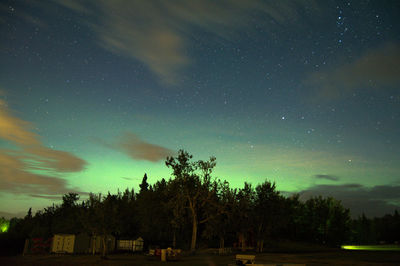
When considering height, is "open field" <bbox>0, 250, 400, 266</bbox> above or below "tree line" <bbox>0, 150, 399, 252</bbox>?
below

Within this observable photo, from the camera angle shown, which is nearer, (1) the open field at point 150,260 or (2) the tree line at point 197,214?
(1) the open field at point 150,260

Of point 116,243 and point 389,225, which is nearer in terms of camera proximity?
point 116,243

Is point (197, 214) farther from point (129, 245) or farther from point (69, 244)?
point (69, 244)

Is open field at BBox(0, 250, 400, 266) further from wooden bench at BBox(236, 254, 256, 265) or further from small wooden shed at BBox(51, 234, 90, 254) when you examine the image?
wooden bench at BBox(236, 254, 256, 265)

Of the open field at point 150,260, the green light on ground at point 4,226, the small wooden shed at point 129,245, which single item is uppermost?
the green light on ground at point 4,226

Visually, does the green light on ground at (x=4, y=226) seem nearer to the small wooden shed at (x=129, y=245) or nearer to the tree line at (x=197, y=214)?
the tree line at (x=197, y=214)

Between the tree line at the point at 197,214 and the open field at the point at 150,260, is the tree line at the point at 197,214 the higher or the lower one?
the higher one

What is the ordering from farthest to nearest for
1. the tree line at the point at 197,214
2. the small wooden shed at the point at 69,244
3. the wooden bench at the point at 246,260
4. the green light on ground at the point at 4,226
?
the green light on ground at the point at 4,226 → the tree line at the point at 197,214 → the small wooden shed at the point at 69,244 → the wooden bench at the point at 246,260

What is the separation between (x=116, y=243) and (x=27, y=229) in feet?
147

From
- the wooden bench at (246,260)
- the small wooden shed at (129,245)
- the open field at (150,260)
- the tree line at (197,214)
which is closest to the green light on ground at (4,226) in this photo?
the tree line at (197,214)

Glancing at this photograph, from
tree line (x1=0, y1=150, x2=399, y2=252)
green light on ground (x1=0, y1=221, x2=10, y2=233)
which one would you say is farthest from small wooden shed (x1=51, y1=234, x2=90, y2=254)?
green light on ground (x1=0, y1=221, x2=10, y2=233)

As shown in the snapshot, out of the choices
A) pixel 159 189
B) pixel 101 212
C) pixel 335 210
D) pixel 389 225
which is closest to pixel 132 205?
pixel 159 189

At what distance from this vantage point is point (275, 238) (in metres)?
79.8

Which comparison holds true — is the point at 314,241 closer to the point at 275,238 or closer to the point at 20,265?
the point at 275,238
